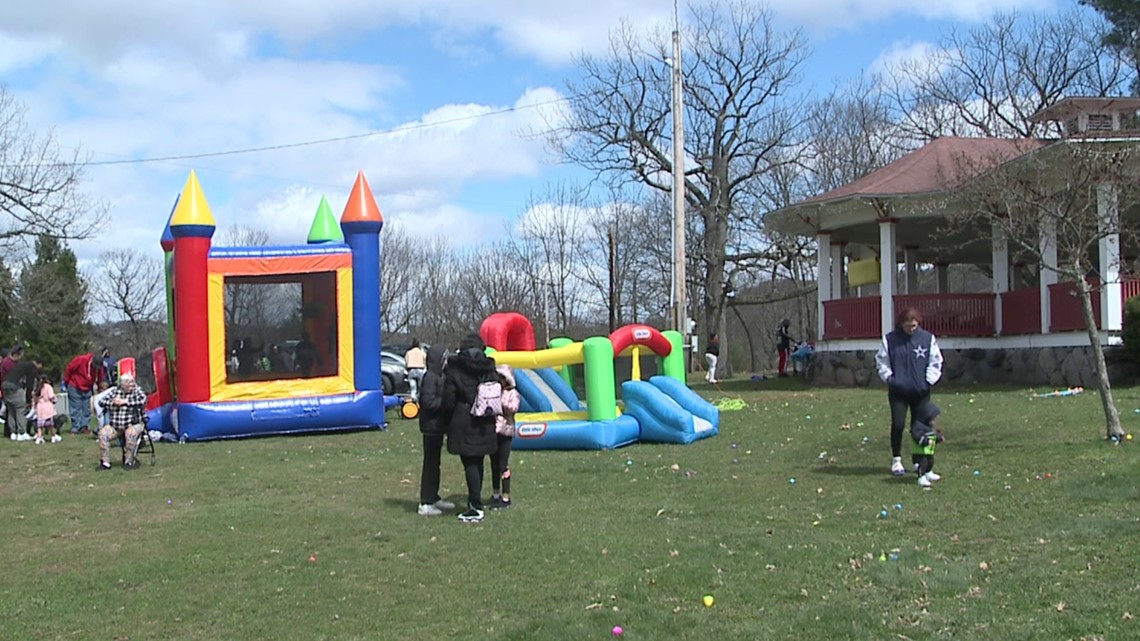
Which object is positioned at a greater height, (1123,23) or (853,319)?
(1123,23)

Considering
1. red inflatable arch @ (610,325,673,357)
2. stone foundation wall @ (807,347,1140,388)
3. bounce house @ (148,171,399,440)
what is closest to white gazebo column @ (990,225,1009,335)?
stone foundation wall @ (807,347,1140,388)

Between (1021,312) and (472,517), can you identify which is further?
(1021,312)

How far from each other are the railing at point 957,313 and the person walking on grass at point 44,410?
16621 mm

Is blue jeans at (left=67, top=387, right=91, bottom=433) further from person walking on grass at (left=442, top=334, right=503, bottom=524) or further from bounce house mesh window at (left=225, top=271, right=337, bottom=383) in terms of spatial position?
person walking on grass at (left=442, top=334, right=503, bottom=524)

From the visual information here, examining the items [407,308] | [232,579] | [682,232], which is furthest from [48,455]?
[407,308]

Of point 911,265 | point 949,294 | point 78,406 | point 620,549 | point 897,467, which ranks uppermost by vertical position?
point 911,265

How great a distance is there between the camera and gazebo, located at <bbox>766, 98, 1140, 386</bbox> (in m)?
20.0

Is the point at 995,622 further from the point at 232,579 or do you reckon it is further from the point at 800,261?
the point at 800,261

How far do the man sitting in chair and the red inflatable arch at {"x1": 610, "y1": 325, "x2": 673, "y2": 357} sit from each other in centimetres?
623

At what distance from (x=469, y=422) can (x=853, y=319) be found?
55.7ft

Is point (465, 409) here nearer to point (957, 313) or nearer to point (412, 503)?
point (412, 503)

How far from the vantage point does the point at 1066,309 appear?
815 inches

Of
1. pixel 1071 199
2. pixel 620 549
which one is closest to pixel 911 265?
pixel 1071 199

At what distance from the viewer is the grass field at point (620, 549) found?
6.48 meters
